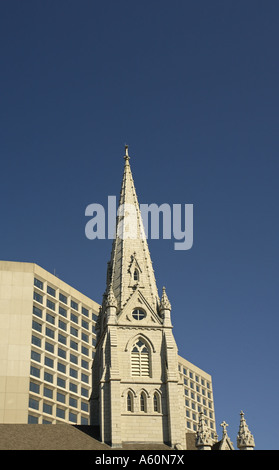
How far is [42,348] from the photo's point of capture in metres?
84.4

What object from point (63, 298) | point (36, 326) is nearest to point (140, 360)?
point (36, 326)

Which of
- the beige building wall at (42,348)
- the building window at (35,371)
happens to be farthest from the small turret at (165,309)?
the building window at (35,371)

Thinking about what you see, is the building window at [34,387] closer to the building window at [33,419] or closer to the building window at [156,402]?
the building window at [33,419]

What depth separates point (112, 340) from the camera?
157 ft

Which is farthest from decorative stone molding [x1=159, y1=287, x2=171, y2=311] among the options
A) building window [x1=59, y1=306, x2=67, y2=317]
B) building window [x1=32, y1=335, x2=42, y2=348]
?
building window [x1=59, y1=306, x2=67, y2=317]

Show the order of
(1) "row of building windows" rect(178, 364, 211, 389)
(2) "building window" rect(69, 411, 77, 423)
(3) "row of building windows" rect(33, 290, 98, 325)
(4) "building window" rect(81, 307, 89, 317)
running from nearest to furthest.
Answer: (2) "building window" rect(69, 411, 77, 423), (3) "row of building windows" rect(33, 290, 98, 325), (4) "building window" rect(81, 307, 89, 317), (1) "row of building windows" rect(178, 364, 211, 389)

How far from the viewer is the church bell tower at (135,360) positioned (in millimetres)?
45219

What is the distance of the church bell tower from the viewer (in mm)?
45219

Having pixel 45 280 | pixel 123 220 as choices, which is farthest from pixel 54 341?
pixel 123 220

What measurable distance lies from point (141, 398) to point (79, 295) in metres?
49.6

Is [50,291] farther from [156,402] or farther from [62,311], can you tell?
[156,402]

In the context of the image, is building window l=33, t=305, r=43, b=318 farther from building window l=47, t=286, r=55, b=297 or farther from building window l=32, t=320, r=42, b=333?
building window l=47, t=286, r=55, b=297

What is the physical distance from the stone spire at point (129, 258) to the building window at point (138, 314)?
3.37ft
